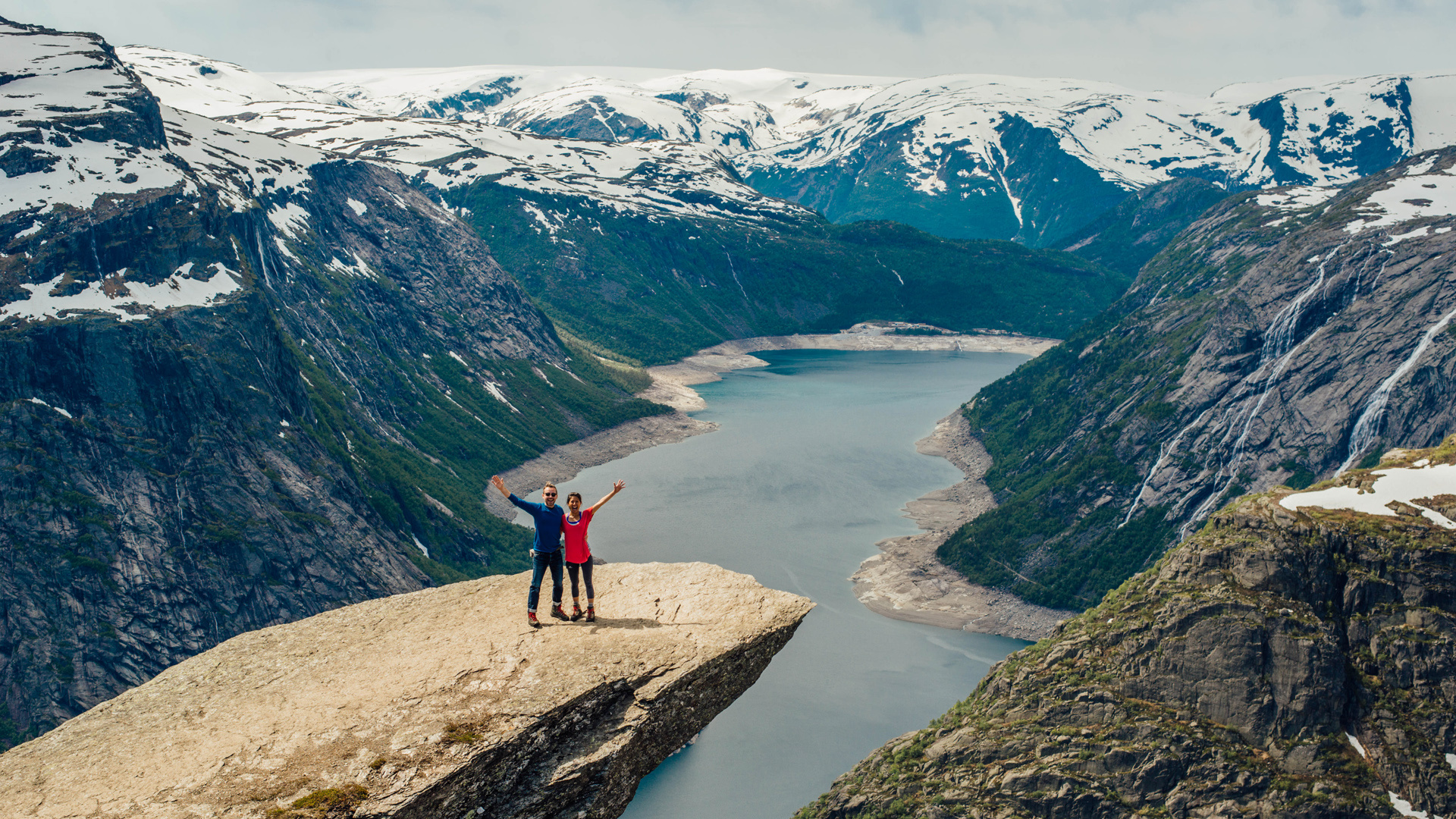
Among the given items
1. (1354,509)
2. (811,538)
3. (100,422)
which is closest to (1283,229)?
(811,538)

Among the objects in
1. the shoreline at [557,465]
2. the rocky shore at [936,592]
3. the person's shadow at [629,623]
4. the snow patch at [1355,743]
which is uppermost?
the person's shadow at [629,623]

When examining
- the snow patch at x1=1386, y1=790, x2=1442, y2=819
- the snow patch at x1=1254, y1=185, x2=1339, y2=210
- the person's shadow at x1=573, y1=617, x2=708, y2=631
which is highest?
the person's shadow at x1=573, y1=617, x2=708, y2=631

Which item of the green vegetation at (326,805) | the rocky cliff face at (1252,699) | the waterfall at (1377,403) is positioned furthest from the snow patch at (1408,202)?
the green vegetation at (326,805)

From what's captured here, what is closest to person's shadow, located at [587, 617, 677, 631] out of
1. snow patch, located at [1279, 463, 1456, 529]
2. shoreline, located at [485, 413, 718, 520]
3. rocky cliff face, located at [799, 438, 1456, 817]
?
rocky cliff face, located at [799, 438, 1456, 817]

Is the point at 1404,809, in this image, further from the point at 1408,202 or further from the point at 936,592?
the point at 1408,202

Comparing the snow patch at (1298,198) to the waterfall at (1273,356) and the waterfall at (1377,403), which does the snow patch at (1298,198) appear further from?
the waterfall at (1377,403)

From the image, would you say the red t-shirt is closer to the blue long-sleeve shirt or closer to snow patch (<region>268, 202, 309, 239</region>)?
the blue long-sleeve shirt
